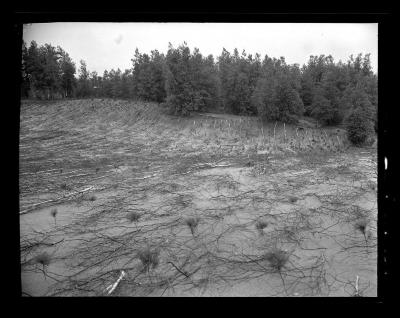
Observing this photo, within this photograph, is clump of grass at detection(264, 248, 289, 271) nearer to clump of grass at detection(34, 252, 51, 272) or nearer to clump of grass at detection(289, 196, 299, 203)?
clump of grass at detection(289, 196, 299, 203)

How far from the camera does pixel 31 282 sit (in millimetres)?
3264

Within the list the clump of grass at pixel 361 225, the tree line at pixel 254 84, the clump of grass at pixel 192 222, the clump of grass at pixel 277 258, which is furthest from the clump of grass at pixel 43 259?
the tree line at pixel 254 84

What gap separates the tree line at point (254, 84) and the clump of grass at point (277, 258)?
221 inches

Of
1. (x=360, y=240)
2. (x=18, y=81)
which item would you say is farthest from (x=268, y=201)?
(x=18, y=81)

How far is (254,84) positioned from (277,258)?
670cm

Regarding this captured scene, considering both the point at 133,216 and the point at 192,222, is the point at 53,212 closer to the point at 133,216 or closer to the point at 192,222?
the point at 133,216

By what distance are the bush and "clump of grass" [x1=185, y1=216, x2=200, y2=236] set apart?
5.87 metres

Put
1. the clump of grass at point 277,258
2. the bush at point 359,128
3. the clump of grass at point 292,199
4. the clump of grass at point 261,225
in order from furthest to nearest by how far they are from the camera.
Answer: the bush at point 359,128
the clump of grass at point 292,199
the clump of grass at point 261,225
the clump of grass at point 277,258

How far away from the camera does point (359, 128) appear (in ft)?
25.9

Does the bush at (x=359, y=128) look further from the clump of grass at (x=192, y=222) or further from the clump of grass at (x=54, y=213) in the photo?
the clump of grass at (x=54, y=213)

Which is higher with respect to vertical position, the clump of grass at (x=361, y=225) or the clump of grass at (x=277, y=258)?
the clump of grass at (x=361, y=225)

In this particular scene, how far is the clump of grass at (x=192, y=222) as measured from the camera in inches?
174

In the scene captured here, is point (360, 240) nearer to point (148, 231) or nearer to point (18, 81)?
point (148, 231)
